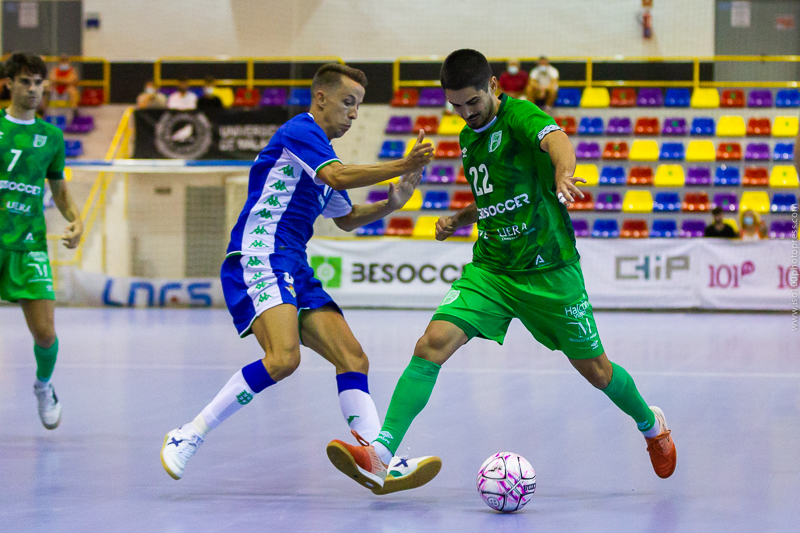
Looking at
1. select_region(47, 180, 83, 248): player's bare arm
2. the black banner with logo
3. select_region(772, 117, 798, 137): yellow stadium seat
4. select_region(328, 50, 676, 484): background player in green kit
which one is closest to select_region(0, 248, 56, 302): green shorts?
select_region(47, 180, 83, 248): player's bare arm

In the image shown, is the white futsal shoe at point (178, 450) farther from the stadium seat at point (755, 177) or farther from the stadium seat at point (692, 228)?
the stadium seat at point (755, 177)

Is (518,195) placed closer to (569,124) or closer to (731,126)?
(569,124)

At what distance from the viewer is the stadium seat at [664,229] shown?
52.1 feet

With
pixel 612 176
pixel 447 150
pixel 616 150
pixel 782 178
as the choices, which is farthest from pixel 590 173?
pixel 782 178

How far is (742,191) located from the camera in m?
16.6

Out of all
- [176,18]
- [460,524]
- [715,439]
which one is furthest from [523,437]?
[176,18]

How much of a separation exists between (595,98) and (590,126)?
2.54 feet

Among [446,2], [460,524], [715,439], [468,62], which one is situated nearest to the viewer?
[460,524]

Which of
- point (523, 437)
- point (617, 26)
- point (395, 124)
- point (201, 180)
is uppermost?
point (617, 26)

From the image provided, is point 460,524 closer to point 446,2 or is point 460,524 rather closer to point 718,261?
point 718,261

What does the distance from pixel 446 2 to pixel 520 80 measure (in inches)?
102

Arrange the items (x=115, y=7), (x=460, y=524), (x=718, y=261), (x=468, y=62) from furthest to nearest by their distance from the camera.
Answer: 1. (x=115, y=7)
2. (x=718, y=261)
3. (x=468, y=62)
4. (x=460, y=524)

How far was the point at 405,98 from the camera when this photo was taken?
18.4m

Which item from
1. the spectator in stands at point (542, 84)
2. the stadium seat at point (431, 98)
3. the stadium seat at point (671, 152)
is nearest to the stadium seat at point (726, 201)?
the stadium seat at point (671, 152)
